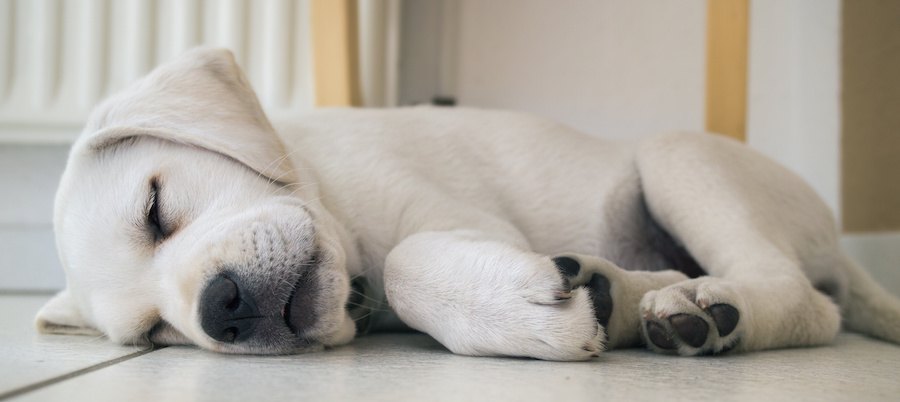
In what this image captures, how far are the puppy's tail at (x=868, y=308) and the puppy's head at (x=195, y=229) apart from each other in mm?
1557

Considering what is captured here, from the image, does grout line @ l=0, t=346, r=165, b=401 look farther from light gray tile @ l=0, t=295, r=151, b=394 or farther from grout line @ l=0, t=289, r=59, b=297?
grout line @ l=0, t=289, r=59, b=297

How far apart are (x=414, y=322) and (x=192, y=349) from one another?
0.49 meters

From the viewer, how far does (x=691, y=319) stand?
5.66 feet

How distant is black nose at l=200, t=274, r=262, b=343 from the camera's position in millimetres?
1602

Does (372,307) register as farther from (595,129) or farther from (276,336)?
(595,129)

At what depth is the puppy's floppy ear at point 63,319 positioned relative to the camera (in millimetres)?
2055

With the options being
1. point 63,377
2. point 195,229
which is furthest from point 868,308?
point 63,377

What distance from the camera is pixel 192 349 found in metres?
1.83

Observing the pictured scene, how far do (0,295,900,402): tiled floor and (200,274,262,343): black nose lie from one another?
0.06m

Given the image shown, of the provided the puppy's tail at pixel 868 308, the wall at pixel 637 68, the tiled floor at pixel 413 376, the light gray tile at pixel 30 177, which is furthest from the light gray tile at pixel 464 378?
the light gray tile at pixel 30 177

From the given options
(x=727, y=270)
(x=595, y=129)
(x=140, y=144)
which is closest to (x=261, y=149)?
(x=140, y=144)

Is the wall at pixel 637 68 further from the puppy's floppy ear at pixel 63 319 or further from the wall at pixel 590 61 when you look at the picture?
the puppy's floppy ear at pixel 63 319

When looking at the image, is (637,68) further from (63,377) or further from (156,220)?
(63,377)

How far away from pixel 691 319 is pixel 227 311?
935mm
